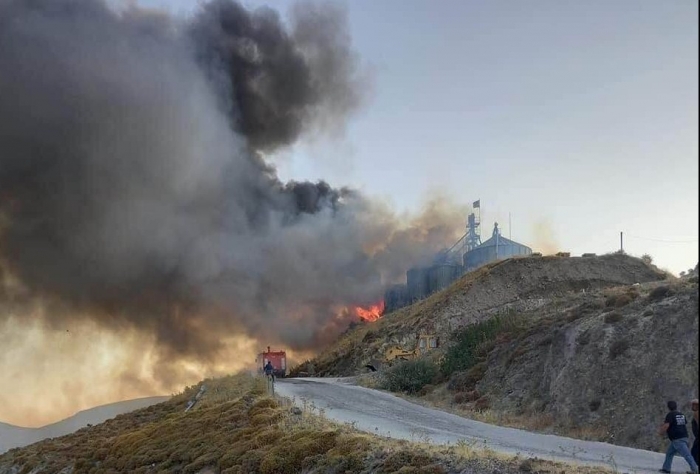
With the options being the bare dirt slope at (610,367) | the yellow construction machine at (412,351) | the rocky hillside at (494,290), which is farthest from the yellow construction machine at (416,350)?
the bare dirt slope at (610,367)

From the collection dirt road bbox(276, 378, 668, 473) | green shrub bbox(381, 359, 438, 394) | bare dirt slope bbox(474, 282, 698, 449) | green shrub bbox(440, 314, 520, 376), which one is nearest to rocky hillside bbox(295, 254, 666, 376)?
green shrub bbox(440, 314, 520, 376)

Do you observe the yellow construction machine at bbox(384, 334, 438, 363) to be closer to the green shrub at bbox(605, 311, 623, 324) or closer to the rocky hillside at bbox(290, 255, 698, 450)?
the rocky hillside at bbox(290, 255, 698, 450)

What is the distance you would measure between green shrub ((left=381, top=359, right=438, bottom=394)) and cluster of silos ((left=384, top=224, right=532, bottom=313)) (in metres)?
47.4

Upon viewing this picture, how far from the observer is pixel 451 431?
21.2 meters

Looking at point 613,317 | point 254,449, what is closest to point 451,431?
point 254,449

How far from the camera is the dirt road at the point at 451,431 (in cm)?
1568

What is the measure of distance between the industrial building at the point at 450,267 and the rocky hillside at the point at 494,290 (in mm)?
19890

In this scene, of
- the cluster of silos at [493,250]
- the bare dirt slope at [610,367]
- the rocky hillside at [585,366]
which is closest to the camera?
the bare dirt slope at [610,367]

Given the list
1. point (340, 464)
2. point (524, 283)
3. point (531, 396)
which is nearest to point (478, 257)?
point (524, 283)

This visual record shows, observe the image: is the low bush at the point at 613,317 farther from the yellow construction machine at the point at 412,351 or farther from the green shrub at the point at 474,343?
the yellow construction machine at the point at 412,351

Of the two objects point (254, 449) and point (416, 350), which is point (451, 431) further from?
point (416, 350)

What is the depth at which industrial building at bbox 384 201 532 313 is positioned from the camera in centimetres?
8706

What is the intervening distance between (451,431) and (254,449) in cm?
707

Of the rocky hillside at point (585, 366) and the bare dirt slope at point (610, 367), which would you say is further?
the rocky hillside at point (585, 366)
